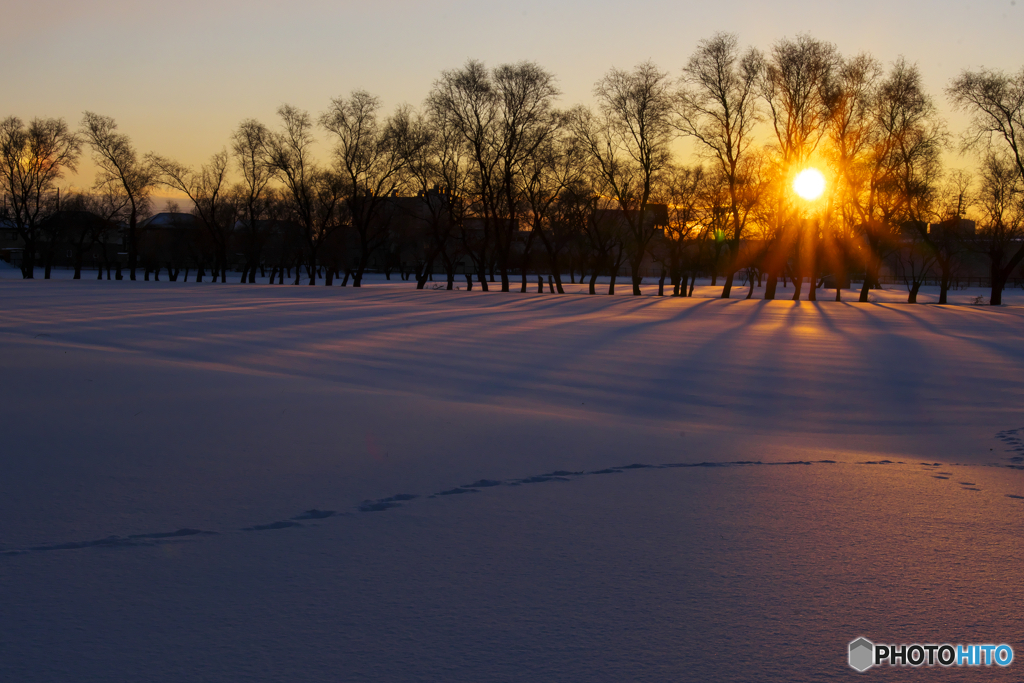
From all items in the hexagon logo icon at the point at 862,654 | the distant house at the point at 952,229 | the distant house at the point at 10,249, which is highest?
the distant house at the point at 952,229

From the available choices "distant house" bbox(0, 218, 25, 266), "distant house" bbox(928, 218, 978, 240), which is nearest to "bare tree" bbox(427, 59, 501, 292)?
"distant house" bbox(928, 218, 978, 240)

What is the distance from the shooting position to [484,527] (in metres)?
4.40

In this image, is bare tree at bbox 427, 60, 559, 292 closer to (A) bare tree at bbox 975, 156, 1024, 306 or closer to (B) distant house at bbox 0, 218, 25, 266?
(A) bare tree at bbox 975, 156, 1024, 306

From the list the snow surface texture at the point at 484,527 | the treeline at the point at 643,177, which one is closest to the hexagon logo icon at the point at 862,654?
the snow surface texture at the point at 484,527

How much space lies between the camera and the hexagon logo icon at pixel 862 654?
9.66 feet

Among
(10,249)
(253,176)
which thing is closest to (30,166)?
(253,176)

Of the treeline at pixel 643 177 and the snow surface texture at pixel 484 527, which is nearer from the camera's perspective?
the snow surface texture at pixel 484 527

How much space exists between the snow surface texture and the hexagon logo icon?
6 centimetres

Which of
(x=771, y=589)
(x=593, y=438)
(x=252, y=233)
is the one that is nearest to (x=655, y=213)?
(x=252, y=233)

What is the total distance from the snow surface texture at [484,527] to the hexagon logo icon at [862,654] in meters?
0.06

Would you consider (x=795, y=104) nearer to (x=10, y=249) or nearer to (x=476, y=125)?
(x=476, y=125)

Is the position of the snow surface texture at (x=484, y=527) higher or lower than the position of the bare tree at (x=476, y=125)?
lower

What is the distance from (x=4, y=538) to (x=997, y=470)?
7011mm

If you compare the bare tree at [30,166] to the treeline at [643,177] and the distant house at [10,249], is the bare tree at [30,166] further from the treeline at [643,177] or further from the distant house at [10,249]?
the distant house at [10,249]
